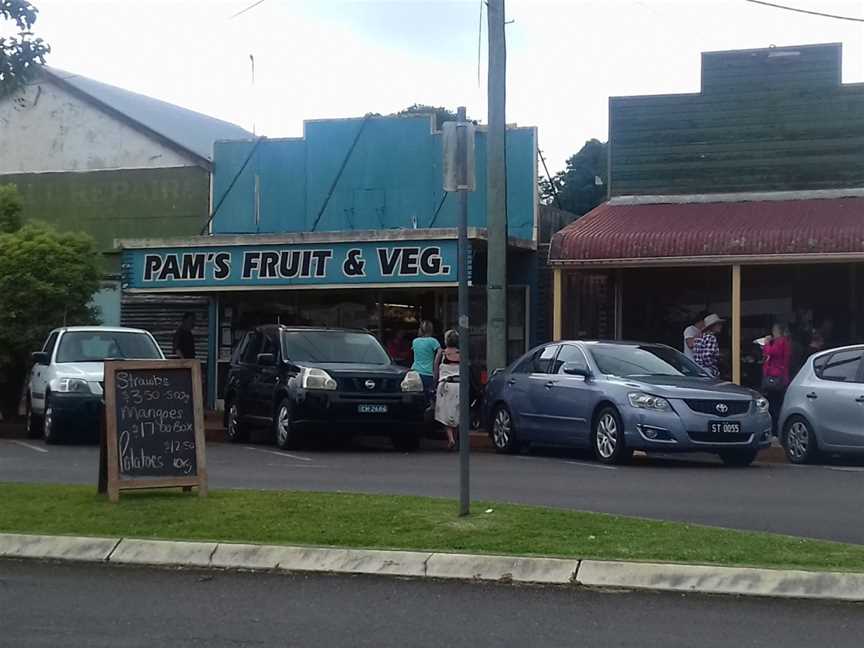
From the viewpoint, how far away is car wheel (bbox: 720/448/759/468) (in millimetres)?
15820

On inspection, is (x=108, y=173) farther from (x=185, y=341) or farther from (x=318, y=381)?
(x=318, y=381)

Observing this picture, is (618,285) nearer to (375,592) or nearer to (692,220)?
(692,220)

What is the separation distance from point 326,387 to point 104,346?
15.2 feet

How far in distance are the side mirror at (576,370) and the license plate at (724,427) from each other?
170 cm

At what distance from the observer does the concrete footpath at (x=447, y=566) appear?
7820 mm

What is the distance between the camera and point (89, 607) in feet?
25.2

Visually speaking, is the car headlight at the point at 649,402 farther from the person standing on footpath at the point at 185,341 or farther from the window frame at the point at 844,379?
the person standing on footpath at the point at 185,341

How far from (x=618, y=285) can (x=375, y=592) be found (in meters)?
16.6

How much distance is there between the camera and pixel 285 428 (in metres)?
17.8

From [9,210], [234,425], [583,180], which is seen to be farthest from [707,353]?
[583,180]

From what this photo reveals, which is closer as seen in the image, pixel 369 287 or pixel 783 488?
pixel 783 488

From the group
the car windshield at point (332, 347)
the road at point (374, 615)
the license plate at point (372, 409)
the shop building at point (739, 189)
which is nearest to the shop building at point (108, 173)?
the car windshield at point (332, 347)

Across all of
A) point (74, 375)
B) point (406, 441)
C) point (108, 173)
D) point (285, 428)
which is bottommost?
point (406, 441)

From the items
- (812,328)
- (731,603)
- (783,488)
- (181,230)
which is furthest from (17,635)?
(181,230)
